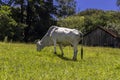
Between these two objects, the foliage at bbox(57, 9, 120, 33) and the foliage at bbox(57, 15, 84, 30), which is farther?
the foliage at bbox(57, 15, 84, 30)

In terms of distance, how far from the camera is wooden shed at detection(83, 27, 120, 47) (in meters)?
68.5

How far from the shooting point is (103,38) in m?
70.5

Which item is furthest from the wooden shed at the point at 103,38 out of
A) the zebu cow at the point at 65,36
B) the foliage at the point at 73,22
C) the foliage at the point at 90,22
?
the zebu cow at the point at 65,36

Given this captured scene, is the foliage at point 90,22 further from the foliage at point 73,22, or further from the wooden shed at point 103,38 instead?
the wooden shed at point 103,38

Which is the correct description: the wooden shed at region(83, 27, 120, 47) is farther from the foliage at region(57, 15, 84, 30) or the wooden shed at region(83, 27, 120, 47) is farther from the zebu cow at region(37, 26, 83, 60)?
the zebu cow at region(37, 26, 83, 60)

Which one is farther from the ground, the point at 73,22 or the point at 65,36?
the point at 73,22

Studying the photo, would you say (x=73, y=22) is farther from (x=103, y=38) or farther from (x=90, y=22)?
(x=103, y=38)

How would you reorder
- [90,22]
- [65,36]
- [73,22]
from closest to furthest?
[65,36], [90,22], [73,22]

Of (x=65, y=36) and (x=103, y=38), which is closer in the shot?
(x=65, y=36)

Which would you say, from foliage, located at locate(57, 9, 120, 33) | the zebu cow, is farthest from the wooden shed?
the zebu cow

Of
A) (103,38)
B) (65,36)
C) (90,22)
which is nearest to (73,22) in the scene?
(90,22)

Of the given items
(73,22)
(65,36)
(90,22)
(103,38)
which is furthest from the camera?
(73,22)

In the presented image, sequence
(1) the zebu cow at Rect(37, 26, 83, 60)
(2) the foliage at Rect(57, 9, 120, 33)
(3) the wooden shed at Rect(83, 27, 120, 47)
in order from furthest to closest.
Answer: (2) the foliage at Rect(57, 9, 120, 33)
(3) the wooden shed at Rect(83, 27, 120, 47)
(1) the zebu cow at Rect(37, 26, 83, 60)

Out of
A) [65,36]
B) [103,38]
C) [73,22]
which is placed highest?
[73,22]
